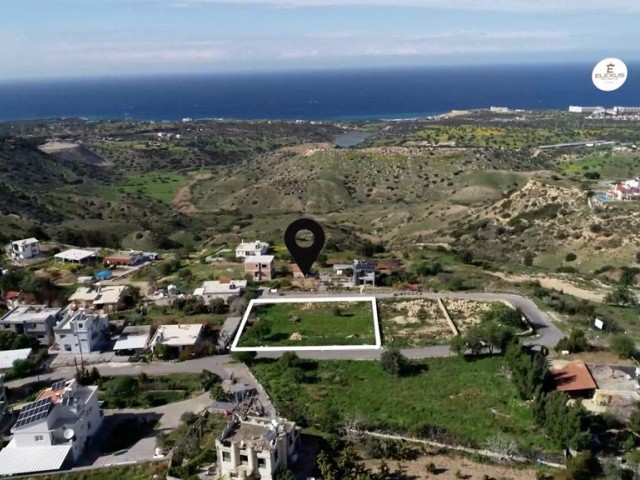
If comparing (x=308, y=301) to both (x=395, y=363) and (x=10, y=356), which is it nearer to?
(x=395, y=363)

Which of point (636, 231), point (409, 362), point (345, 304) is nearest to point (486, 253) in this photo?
point (636, 231)

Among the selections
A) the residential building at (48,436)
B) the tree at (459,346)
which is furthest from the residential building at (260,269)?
the residential building at (48,436)

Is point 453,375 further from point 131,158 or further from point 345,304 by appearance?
point 131,158

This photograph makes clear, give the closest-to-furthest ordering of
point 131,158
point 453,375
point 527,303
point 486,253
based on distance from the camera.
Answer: point 453,375, point 527,303, point 486,253, point 131,158

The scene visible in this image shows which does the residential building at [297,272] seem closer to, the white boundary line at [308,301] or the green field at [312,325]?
the white boundary line at [308,301]

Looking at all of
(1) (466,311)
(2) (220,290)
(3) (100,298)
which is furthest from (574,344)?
(3) (100,298)

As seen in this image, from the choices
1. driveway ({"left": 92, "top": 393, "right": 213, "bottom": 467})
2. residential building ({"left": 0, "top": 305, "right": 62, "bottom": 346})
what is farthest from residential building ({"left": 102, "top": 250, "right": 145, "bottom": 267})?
driveway ({"left": 92, "top": 393, "right": 213, "bottom": 467})
